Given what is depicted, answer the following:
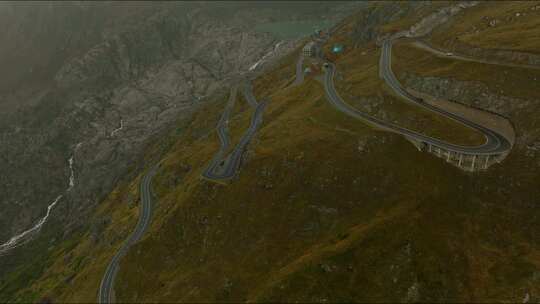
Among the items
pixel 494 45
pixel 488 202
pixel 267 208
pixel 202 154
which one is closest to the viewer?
pixel 488 202

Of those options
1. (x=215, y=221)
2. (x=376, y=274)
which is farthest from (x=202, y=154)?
(x=376, y=274)

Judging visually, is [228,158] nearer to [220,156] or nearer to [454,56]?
[220,156]

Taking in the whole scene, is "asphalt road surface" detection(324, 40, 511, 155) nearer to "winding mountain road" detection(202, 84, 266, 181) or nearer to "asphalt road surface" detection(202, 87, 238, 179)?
"winding mountain road" detection(202, 84, 266, 181)

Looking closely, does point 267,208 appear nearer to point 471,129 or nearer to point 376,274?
point 376,274

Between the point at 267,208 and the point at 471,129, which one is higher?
the point at 471,129

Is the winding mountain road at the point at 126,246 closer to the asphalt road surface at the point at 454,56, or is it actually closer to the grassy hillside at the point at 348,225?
the grassy hillside at the point at 348,225
